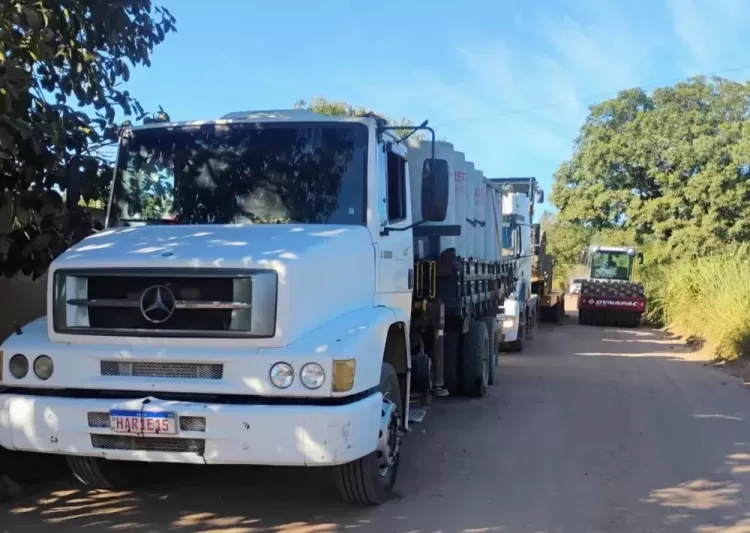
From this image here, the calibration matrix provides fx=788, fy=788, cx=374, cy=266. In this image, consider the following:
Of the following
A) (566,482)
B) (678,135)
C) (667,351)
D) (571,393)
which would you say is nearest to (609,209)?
(678,135)

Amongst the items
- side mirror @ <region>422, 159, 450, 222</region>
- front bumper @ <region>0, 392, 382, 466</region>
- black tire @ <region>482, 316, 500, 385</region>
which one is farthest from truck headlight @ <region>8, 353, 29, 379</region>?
black tire @ <region>482, 316, 500, 385</region>

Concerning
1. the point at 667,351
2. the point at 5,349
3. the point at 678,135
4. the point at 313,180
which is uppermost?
the point at 678,135

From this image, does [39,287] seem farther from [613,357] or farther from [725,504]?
[613,357]

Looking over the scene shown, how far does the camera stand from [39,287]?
283 inches

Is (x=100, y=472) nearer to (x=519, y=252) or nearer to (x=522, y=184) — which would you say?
(x=519, y=252)

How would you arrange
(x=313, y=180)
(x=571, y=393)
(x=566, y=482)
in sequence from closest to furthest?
1. (x=313, y=180)
2. (x=566, y=482)
3. (x=571, y=393)

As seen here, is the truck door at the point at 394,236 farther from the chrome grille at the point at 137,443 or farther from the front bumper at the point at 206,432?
the chrome grille at the point at 137,443

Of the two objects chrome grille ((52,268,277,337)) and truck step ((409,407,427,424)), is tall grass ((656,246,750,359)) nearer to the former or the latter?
truck step ((409,407,427,424))

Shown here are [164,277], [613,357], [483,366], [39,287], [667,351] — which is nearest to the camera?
[164,277]

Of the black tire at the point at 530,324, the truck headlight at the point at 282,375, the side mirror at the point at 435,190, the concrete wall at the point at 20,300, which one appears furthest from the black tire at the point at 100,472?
the black tire at the point at 530,324

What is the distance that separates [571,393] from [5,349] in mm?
8092

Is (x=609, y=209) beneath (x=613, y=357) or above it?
above

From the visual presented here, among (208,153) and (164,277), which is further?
(208,153)

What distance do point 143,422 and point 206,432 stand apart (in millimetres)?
387
